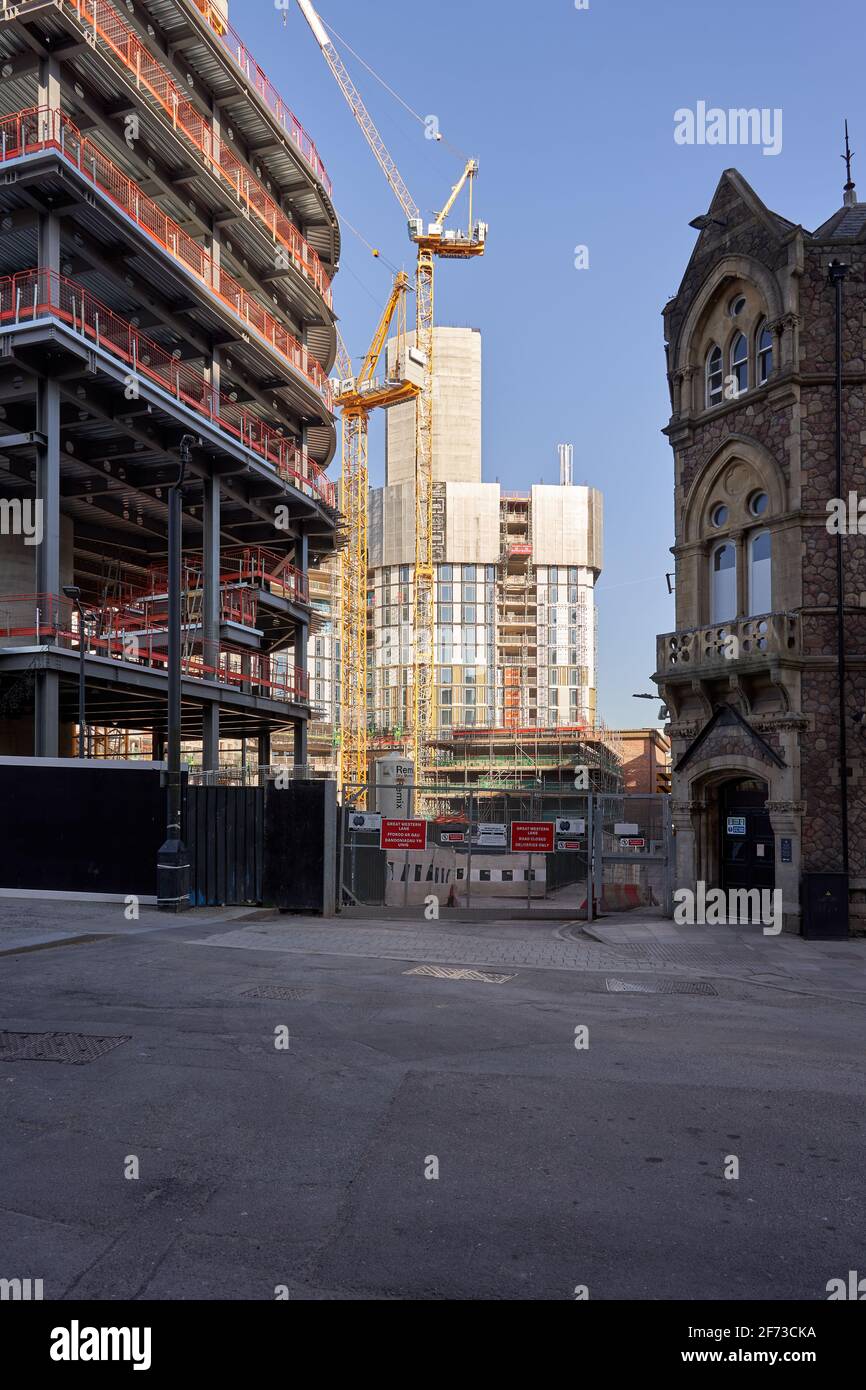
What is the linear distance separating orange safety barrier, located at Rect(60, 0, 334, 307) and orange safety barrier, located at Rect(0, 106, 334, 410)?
271cm

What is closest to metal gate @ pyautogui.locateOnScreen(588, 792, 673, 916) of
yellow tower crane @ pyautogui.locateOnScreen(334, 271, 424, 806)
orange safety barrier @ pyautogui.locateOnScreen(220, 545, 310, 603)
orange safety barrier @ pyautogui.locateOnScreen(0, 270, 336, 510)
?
orange safety barrier @ pyautogui.locateOnScreen(0, 270, 336, 510)

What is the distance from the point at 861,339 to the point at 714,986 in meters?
13.4

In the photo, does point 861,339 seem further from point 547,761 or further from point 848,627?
point 547,761

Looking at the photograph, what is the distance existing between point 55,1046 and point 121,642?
78.4 ft

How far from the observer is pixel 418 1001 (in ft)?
34.5

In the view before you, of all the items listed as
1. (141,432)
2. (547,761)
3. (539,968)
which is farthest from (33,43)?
(547,761)

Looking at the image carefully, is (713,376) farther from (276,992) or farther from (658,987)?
(276,992)

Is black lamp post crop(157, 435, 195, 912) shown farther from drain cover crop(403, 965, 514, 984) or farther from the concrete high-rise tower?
the concrete high-rise tower

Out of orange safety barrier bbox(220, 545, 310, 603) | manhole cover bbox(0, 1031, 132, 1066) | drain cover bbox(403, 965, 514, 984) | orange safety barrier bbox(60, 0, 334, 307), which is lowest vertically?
drain cover bbox(403, 965, 514, 984)

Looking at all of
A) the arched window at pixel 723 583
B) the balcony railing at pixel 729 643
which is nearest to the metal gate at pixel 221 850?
the balcony railing at pixel 729 643

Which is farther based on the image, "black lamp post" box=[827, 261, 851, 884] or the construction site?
the construction site

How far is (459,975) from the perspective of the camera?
494 inches

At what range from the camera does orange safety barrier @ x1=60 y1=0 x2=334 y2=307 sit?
3003 centimetres

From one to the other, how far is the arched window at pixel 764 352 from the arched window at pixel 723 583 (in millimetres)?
3460
